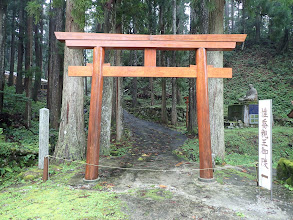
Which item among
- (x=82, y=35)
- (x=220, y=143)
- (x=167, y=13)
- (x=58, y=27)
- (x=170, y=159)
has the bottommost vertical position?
(x=170, y=159)

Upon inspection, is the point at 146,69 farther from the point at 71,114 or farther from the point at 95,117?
the point at 71,114

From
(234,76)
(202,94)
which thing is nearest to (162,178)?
(202,94)

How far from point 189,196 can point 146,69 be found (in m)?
2.82

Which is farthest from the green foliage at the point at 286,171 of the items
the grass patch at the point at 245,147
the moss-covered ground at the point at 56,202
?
the moss-covered ground at the point at 56,202

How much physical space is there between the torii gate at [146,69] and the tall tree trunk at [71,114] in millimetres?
1523

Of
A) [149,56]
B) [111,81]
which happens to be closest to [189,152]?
[111,81]

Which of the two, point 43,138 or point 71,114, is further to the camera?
point 71,114

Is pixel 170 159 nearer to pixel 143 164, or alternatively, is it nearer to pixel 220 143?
pixel 143 164

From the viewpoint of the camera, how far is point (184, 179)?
4.75 metres

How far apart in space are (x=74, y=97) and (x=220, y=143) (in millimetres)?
4603

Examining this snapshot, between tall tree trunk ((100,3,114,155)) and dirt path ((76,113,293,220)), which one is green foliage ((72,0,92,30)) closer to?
tall tree trunk ((100,3,114,155))

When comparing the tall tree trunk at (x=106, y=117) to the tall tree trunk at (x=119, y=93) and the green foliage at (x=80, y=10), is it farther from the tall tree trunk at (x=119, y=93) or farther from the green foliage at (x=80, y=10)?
the green foliage at (x=80, y=10)

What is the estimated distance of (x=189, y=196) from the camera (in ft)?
12.4

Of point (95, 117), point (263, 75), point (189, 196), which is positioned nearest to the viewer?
point (189, 196)
